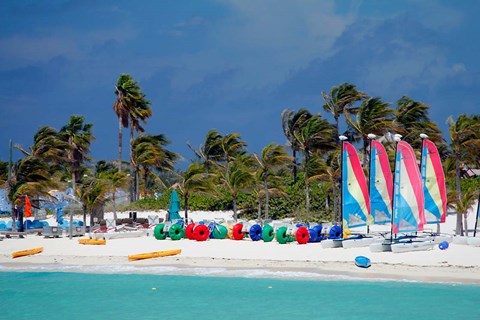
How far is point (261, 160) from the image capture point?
40.7 meters

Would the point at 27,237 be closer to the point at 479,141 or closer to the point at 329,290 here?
the point at 329,290

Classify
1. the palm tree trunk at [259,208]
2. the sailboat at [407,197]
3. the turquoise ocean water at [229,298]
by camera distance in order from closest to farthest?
the turquoise ocean water at [229,298]
the sailboat at [407,197]
the palm tree trunk at [259,208]

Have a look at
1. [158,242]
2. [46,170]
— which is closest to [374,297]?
[158,242]

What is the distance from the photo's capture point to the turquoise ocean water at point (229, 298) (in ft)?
57.9

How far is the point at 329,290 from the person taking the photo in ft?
65.4

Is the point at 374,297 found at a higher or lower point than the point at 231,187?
lower

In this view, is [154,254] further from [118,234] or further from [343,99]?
[343,99]

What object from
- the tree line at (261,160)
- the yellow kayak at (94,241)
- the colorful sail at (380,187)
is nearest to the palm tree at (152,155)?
the tree line at (261,160)

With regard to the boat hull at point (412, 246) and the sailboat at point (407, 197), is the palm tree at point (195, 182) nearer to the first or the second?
the sailboat at point (407, 197)

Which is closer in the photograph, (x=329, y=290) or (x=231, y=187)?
(x=329, y=290)

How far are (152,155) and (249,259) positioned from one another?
92.9 ft

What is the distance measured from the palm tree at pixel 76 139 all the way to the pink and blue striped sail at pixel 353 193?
2827 cm

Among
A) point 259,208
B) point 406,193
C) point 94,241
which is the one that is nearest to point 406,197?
point 406,193

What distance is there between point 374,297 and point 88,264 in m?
11.8
